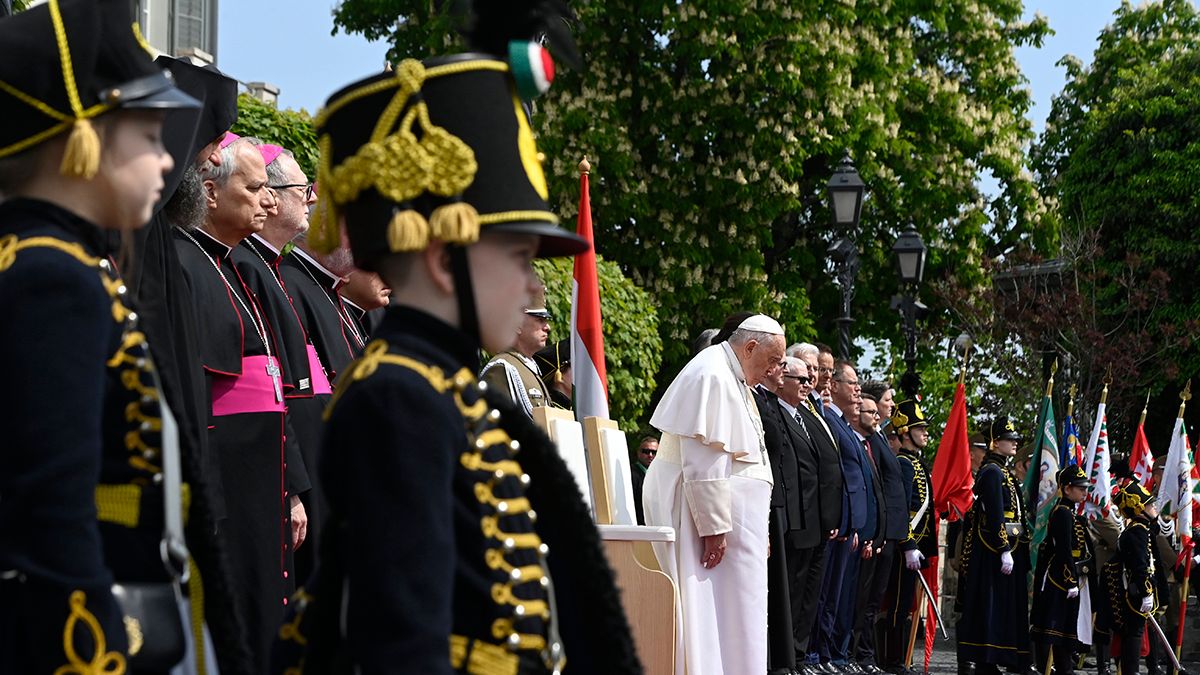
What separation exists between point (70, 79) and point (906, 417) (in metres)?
15.9

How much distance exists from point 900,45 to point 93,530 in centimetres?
2799

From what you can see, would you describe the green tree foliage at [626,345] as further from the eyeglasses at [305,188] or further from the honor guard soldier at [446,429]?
the honor guard soldier at [446,429]

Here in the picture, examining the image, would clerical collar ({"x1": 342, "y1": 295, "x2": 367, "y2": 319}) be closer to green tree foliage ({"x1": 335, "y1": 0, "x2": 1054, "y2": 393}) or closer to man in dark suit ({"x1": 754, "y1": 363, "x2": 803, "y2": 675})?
man in dark suit ({"x1": 754, "y1": 363, "x2": 803, "y2": 675})

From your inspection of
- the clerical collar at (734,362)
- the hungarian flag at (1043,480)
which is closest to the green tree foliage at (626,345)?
the hungarian flag at (1043,480)

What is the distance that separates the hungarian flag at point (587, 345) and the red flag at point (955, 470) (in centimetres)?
999

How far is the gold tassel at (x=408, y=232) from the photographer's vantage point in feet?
9.91

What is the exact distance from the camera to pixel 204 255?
6.10m

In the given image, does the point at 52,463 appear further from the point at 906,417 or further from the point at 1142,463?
the point at 1142,463

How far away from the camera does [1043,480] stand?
1908 centimetres

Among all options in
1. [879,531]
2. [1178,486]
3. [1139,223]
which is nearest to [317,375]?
[879,531]

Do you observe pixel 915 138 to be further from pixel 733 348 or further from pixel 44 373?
pixel 44 373

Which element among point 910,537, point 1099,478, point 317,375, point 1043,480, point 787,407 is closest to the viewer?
point 317,375

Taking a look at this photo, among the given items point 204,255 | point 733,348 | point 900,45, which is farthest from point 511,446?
point 900,45

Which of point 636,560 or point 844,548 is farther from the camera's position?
point 844,548
